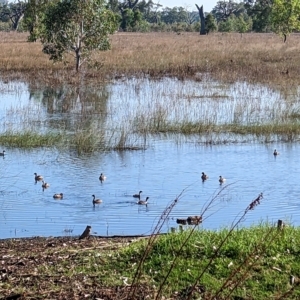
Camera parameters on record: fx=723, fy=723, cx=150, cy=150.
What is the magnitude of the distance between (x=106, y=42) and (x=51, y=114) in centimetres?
1027

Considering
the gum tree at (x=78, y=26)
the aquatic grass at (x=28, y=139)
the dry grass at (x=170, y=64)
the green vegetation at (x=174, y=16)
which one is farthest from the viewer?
the green vegetation at (x=174, y=16)

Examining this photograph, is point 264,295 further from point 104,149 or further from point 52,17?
point 52,17

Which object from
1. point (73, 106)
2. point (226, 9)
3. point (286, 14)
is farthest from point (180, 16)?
point (73, 106)

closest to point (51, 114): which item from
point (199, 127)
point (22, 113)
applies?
point (22, 113)

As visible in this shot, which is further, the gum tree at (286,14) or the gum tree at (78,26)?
the gum tree at (286,14)

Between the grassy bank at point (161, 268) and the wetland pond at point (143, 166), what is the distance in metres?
0.75

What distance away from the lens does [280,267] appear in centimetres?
599

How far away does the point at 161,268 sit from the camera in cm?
593

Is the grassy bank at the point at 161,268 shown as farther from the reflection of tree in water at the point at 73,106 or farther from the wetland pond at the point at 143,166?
the reflection of tree in water at the point at 73,106

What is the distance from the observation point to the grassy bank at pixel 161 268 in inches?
214

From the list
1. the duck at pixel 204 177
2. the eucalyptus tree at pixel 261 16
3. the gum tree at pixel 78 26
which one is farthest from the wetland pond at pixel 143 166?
the eucalyptus tree at pixel 261 16

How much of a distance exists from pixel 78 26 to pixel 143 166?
17.0 metres

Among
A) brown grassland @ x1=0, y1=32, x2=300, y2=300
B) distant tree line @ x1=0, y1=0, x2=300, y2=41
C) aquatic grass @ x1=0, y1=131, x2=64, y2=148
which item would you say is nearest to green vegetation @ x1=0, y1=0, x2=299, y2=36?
distant tree line @ x1=0, y1=0, x2=300, y2=41

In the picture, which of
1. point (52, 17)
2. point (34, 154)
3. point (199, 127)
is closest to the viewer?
point (34, 154)
